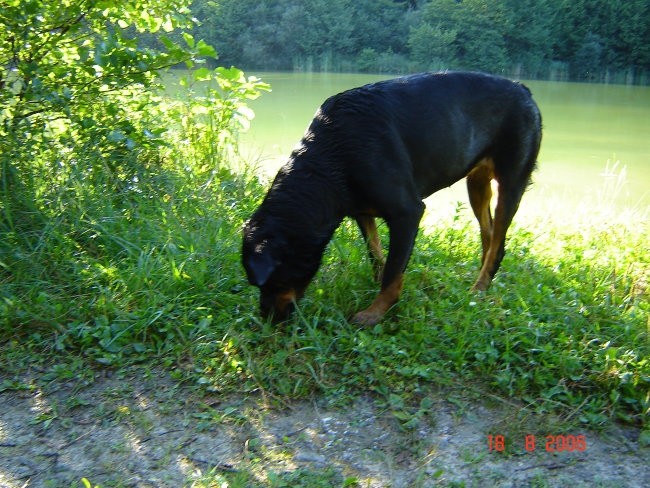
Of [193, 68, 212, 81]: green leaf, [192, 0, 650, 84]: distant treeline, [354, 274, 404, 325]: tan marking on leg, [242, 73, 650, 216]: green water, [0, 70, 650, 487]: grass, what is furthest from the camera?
[192, 0, 650, 84]: distant treeline

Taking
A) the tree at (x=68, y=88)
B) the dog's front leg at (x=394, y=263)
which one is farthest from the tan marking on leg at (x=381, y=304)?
the tree at (x=68, y=88)

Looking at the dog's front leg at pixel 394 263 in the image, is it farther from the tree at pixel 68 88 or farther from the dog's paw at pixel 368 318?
the tree at pixel 68 88

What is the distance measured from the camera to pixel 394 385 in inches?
128

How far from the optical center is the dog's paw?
145 inches

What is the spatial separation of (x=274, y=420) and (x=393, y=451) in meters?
0.60

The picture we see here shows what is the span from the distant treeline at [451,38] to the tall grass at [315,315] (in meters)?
27.7

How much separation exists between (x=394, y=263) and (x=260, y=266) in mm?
818

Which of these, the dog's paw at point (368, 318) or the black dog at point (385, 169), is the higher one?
the black dog at point (385, 169)

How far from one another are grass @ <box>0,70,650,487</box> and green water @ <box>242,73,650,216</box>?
1415 millimetres

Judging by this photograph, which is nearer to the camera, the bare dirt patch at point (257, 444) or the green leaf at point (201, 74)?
A: the bare dirt patch at point (257, 444)

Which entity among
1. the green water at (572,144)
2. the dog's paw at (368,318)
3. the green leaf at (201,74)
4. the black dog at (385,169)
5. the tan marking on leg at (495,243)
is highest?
the green leaf at (201,74)

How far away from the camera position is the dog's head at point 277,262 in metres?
3.47

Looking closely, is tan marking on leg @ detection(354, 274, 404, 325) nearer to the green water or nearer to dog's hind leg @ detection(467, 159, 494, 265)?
dog's hind leg @ detection(467, 159, 494, 265)
